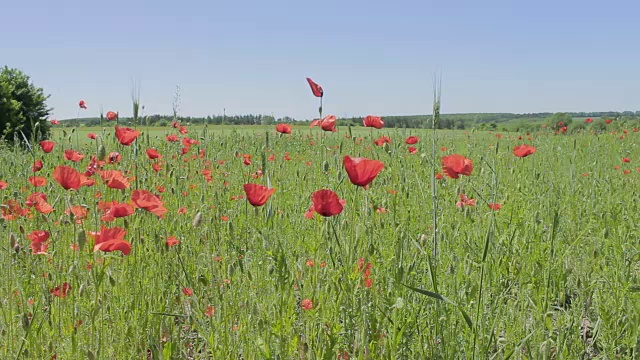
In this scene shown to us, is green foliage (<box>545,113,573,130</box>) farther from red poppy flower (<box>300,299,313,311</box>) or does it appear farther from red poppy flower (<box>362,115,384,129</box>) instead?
red poppy flower (<box>300,299,313,311</box>)

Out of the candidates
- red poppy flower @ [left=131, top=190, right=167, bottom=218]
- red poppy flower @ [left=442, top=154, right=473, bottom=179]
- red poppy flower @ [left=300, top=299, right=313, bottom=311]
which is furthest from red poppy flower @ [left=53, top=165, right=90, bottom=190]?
red poppy flower @ [left=442, top=154, right=473, bottom=179]

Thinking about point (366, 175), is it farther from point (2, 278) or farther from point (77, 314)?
point (2, 278)

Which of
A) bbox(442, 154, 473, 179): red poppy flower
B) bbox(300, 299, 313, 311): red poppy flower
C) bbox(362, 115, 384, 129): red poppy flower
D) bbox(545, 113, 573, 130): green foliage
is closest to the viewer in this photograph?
bbox(300, 299, 313, 311): red poppy flower

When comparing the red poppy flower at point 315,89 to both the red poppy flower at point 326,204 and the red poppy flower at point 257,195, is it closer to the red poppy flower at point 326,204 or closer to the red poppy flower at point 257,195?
the red poppy flower at point 257,195

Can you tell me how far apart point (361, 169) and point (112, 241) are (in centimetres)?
71

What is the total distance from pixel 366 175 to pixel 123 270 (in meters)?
1.05

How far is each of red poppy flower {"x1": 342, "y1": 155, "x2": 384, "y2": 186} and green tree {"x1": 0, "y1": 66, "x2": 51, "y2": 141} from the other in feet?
32.7

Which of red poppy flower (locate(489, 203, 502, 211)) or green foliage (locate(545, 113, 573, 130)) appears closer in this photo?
red poppy flower (locate(489, 203, 502, 211))

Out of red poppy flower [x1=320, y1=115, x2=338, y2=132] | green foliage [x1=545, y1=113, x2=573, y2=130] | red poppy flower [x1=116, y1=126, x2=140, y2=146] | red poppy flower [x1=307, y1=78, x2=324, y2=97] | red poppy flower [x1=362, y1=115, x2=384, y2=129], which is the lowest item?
red poppy flower [x1=116, y1=126, x2=140, y2=146]

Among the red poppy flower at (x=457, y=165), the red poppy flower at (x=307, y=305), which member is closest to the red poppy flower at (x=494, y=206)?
the red poppy flower at (x=457, y=165)

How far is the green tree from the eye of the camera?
9.81m

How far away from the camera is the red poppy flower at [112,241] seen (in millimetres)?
1425

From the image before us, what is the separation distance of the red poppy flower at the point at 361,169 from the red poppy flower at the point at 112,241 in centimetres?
64

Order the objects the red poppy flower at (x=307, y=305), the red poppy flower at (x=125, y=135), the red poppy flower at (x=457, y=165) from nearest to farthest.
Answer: the red poppy flower at (x=307, y=305) < the red poppy flower at (x=457, y=165) < the red poppy flower at (x=125, y=135)
